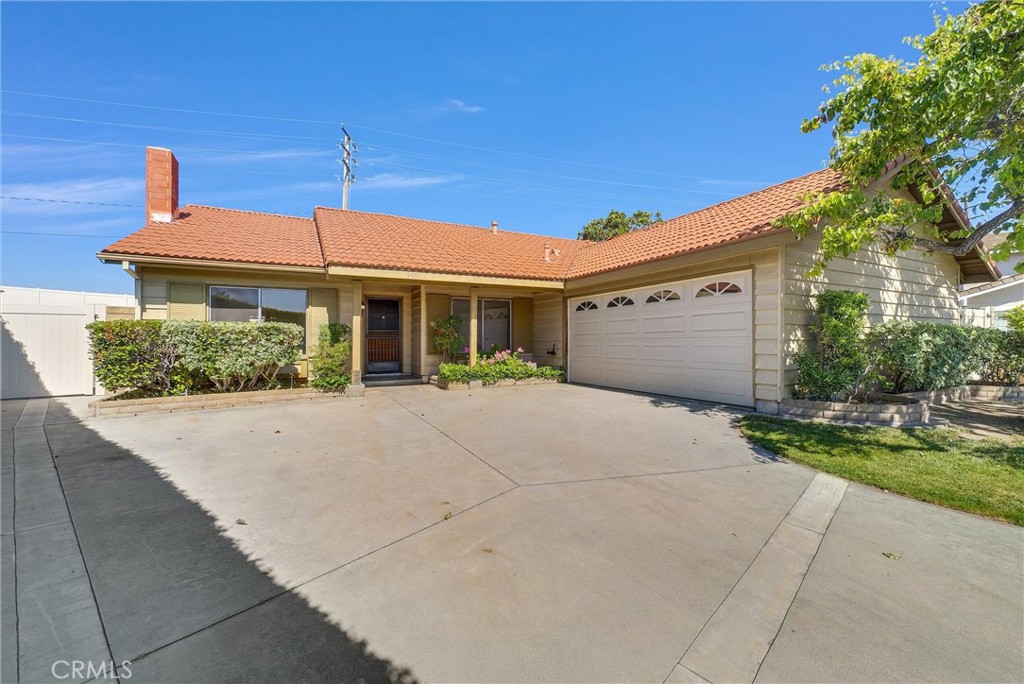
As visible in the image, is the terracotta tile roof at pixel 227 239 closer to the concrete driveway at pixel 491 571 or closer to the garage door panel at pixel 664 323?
the concrete driveway at pixel 491 571

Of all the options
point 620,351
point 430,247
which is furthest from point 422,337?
point 620,351

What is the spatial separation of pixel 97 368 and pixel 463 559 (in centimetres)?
872

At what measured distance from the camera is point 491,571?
8.15 feet

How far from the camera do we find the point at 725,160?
1310 cm

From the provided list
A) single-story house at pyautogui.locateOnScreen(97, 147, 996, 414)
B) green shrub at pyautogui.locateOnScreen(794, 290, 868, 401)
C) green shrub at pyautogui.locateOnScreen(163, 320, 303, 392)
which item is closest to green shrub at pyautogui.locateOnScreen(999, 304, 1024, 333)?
single-story house at pyautogui.locateOnScreen(97, 147, 996, 414)

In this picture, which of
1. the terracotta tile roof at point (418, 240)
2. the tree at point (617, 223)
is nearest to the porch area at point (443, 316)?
the terracotta tile roof at point (418, 240)

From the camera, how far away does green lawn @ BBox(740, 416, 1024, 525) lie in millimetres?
3569

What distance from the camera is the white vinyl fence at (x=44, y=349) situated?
9.05 m

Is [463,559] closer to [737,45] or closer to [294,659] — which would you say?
[294,659]

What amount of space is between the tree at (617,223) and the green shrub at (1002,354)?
1936 centimetres

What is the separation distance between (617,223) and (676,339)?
66.1ft

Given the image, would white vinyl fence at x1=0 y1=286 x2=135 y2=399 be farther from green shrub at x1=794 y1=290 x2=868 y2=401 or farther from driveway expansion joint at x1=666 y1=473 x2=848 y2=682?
green shrub at x1=794 y1=290 x2=868 y2=401

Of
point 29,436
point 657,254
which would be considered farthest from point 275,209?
point 657,254

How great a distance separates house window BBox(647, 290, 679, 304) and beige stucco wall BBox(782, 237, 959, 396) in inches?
89.3
